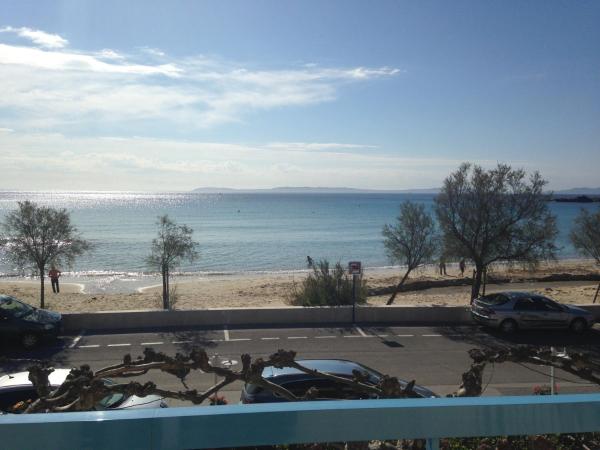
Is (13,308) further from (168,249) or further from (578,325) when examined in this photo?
(578,325)

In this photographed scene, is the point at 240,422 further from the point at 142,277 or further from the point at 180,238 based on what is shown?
the point at 142,277

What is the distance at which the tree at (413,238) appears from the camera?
24734mm

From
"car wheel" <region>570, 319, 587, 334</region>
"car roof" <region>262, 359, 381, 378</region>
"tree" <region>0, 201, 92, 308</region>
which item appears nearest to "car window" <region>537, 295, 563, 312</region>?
"car wheel" <region>570, 319, 587, 334</region>

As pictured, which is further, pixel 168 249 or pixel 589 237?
pixel 589 237

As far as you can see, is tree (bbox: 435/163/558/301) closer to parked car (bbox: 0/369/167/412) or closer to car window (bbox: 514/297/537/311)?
car window (bbox: 514/297/537/311)

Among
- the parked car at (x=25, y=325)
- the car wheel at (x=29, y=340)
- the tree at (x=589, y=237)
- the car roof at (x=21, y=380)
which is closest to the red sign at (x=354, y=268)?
the parked car at (x=25, y=325)

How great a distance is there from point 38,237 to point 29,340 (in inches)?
351

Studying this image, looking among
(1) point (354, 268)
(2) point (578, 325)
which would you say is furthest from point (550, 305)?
(1) point (354, 268)

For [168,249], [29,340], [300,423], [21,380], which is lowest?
[29,340]

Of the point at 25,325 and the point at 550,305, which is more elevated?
the point at 25,325

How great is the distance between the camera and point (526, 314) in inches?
688

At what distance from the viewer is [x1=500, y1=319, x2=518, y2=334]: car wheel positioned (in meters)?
17.4

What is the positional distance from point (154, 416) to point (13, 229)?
24.1m

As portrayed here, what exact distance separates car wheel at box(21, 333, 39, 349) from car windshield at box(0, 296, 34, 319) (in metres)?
0.59
